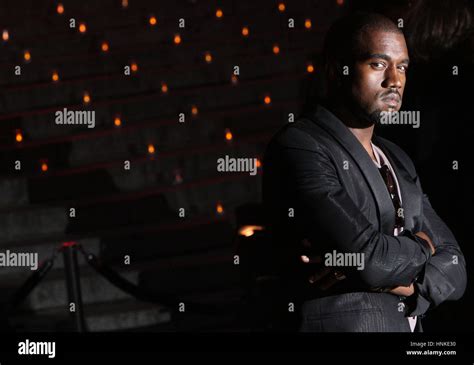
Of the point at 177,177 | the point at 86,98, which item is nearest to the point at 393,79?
the point at 177,177

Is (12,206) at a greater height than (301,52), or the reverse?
(301,52)

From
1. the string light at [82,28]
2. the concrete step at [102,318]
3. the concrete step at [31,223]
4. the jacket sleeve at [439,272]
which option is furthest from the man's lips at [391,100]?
the string light at [82,28]

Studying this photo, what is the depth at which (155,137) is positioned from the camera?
854 centimetres

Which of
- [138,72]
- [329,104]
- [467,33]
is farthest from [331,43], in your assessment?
[138,72]

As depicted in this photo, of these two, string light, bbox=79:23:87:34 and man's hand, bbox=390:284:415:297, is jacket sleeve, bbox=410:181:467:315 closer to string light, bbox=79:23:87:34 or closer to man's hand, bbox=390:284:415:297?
man's hand, bbox=390:284:415:297

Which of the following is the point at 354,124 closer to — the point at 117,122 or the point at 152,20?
the point at 117,122

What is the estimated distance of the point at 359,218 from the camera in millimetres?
2699

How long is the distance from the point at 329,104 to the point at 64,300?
16.5 ft

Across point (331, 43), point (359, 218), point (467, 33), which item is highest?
point (467, 33)

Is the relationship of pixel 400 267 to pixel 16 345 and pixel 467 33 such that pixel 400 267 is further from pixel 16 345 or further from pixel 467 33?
pixel 467 33

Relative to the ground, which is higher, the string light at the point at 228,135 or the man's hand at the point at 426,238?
the string light at the point at 228,135

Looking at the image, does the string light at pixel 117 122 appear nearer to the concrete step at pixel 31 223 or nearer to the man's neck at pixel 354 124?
the concrete step at pixel 31 223

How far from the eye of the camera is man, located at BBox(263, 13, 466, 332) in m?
2.69

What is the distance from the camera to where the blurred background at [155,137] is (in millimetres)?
6328
